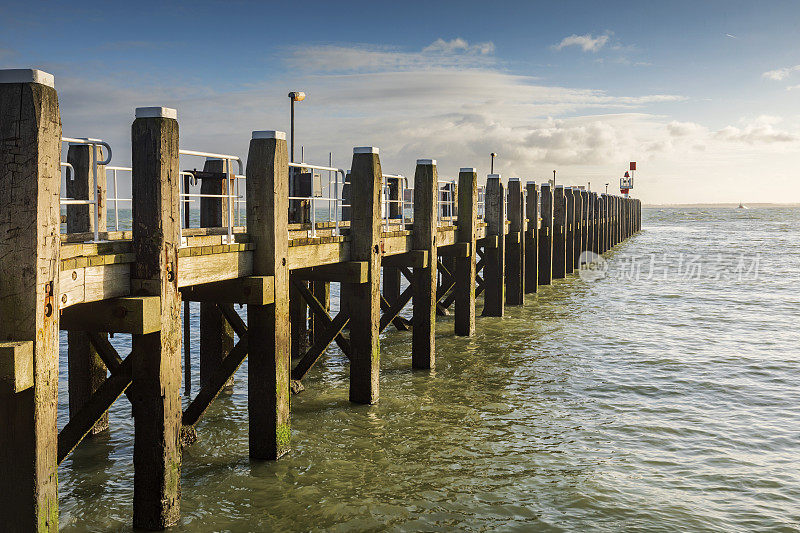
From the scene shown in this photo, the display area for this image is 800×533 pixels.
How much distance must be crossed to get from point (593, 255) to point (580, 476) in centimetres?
2979

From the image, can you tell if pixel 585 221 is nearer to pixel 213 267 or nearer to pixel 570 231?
pixel 570 231

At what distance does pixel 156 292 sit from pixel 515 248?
15113 mm

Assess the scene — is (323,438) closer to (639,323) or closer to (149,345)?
(149,345)

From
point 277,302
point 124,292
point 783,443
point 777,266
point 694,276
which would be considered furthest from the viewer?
point 777,266

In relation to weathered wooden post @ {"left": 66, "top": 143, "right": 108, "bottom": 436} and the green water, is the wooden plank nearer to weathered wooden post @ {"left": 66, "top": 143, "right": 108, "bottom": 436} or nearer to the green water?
weathered wooden post @ {"left": 66, "top": 143, "right": 108, "bottom": 436}

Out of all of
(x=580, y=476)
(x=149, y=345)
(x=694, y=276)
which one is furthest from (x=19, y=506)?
(x=694, y=276)

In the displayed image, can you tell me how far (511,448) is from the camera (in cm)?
850

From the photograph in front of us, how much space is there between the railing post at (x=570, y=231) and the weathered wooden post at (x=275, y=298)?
21.1 m

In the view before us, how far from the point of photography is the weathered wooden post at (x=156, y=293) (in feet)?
18.6

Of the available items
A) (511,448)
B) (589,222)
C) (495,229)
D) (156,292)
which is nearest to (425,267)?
(511,448)

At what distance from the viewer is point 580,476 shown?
7.65 metres

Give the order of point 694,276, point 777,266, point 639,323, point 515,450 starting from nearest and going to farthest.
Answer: point 515,450, point 639,323, point 694,276, point 777,266

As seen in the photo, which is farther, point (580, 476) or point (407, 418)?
point (407, 418)

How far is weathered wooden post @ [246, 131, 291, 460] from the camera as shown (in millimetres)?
7203
